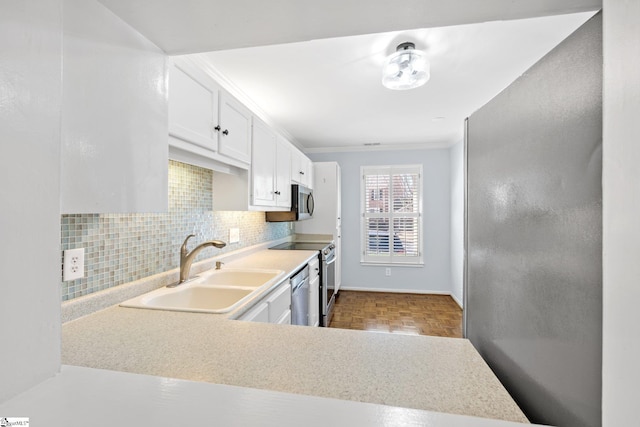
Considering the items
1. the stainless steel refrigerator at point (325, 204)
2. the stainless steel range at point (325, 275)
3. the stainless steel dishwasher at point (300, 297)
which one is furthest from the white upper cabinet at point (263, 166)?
the stainless steel refrigerator at point (325, 204)

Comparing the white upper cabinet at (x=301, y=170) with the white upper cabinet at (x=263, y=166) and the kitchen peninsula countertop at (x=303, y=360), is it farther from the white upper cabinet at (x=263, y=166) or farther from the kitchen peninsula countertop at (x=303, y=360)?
the kitchen peninsula countertop at (x=303, y=360)

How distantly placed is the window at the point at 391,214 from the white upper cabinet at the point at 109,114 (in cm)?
392

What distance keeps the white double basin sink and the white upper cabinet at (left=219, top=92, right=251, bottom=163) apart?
78cm

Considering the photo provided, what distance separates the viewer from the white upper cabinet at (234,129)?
1.66m

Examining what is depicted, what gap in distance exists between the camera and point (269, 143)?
2400 mm

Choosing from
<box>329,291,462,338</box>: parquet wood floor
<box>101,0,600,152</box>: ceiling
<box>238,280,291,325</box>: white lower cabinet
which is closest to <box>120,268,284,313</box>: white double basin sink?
<box>238,280,291,325</box>: white lower cabinet

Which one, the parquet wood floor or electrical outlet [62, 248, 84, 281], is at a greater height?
electrical outlet [62, 248, 84, 281]

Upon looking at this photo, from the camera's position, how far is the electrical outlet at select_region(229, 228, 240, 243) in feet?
8.02

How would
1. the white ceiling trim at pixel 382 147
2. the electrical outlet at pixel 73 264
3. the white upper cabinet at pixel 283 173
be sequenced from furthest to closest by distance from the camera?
the white ceiling trim at pixel 382 147, the white upper cabinet at pixel 283 173, the electrical outlet at pixel 73 264

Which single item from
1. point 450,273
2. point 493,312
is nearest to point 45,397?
point 493,312
